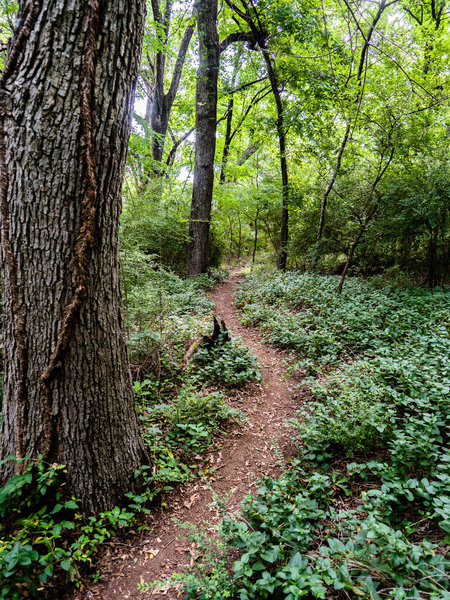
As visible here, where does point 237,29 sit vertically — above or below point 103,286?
above

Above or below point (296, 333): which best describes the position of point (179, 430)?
below

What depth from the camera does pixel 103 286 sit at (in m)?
2.11

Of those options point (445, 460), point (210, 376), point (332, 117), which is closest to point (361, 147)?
point (332, 117)

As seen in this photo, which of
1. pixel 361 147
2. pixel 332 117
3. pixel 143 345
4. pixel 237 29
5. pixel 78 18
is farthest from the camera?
pixel 237 29

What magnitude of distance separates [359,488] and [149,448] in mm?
1893

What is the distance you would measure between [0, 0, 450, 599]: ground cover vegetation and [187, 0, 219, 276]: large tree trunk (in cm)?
8

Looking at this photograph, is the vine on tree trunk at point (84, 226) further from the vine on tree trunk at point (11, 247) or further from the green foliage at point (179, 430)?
the green foliage at point (179, 430)

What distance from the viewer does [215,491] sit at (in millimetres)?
2791

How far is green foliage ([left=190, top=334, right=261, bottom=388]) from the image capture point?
442 centimetres

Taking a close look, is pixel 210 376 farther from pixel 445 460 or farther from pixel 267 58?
pixel 267 58

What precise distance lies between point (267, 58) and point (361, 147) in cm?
454

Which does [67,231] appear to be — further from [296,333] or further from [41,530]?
[296,333]

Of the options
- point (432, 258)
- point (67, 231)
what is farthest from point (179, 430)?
point (432, 258)

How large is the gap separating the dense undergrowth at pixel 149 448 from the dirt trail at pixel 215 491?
0.42ft
